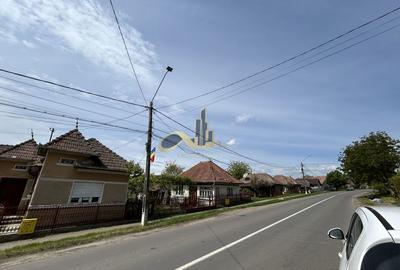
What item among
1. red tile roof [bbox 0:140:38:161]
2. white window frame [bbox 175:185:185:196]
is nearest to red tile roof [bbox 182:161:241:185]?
white window frame [bbox 175:185:185:196]

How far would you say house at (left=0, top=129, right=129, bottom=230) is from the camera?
1608 cm

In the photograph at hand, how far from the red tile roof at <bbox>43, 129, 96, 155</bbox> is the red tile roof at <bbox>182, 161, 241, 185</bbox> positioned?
19033 millimetres

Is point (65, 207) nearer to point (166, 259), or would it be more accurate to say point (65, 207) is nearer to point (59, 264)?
point (59, 264)

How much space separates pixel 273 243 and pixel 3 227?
1214 centimetres

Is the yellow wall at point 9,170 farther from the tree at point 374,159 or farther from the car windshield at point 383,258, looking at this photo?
the tree at point 374,159

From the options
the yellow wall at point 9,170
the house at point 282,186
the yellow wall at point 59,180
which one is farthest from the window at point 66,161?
the house at point 282,186

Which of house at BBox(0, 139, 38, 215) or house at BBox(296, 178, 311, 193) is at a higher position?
house at BBox(296, 178, 311, 193)

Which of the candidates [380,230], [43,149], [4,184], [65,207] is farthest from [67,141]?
[380,230]

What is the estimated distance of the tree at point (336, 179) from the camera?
120 meters

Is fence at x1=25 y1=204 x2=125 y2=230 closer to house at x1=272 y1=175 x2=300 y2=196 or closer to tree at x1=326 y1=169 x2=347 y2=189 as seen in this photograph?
house at x1=272 y1=175 x2=300 y2=196

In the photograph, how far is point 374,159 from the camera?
42500mm

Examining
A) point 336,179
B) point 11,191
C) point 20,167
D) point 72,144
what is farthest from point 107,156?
point 336,179

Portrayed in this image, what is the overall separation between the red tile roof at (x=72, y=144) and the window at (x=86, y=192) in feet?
7.04

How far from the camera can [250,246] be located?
361 inches
